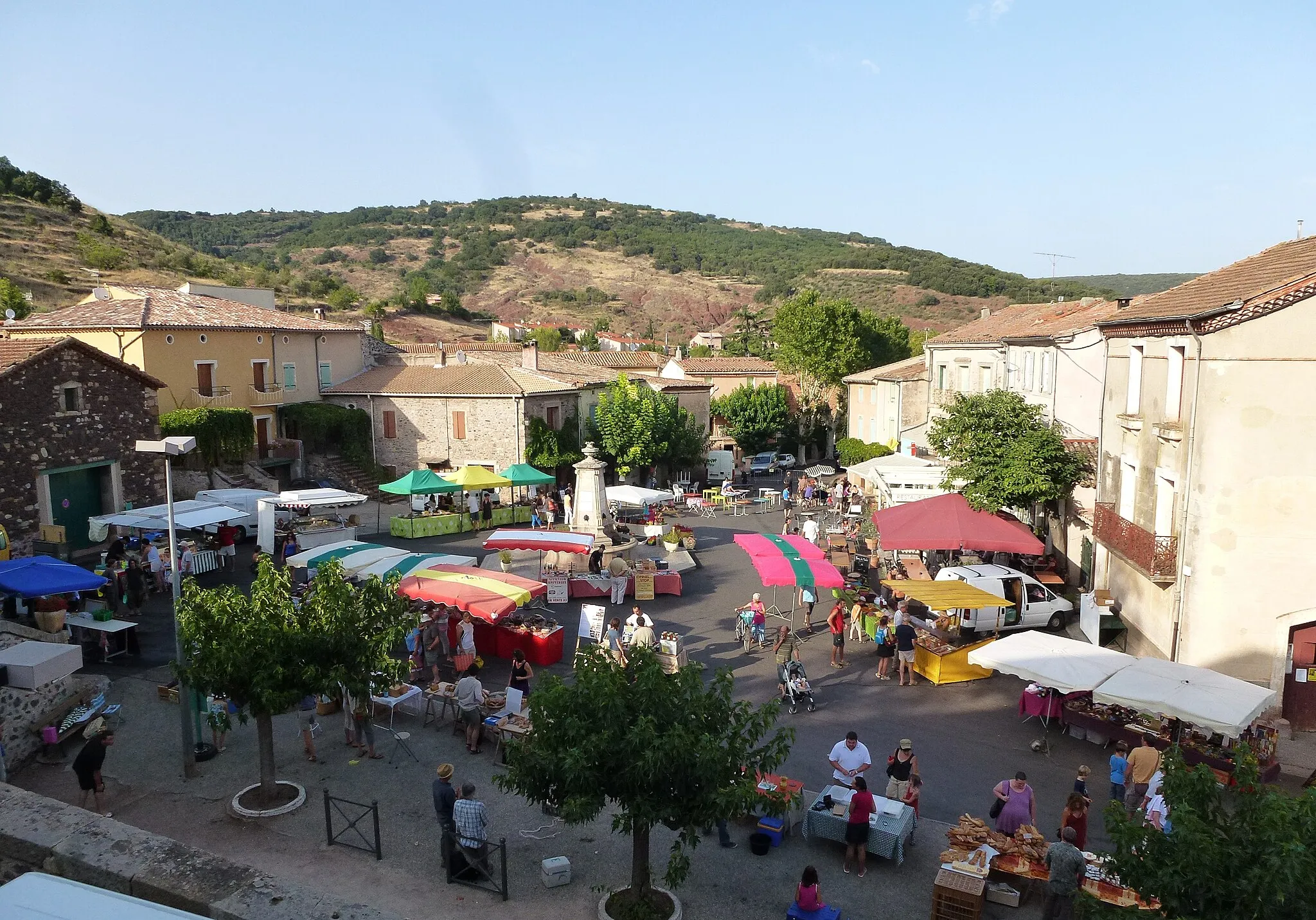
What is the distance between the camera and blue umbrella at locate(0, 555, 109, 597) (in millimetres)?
14977

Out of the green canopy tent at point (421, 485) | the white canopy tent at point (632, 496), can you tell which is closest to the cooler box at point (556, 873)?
the white canopy tent at point (632, 496)

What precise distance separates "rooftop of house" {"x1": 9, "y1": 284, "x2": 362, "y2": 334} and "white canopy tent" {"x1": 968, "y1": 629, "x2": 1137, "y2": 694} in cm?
2899

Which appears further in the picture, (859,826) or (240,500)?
(240,500)

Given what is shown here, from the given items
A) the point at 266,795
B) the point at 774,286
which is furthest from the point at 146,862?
the point at 774,286

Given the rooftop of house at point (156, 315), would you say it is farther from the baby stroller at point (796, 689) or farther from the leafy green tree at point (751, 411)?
the baby stroller at point (796, 689)

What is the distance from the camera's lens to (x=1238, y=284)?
50.0 ft

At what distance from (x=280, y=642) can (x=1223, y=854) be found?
361 inches

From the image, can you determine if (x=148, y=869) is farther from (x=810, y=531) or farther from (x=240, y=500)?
(x=810, y=531)

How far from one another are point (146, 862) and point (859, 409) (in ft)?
154

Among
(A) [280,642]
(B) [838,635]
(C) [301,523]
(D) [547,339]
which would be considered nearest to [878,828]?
Answer: (A) [280,642]

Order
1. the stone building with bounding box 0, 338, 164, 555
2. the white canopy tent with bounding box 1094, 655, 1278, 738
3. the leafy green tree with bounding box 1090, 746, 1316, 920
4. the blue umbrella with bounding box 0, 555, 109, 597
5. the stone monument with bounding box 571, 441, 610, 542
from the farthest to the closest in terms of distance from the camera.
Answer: the stone monument with bounding box 571, 441, 610, 542 → the stone building with bounding box 0, 338, 164, 555 → the blue umbrella with bounding box 0, 555, 109, 597 → the white canopy tent with bounding box 1094, 655, 1278, 738 → the leafy green tree with bounding box 1090, 746, 1316, 920

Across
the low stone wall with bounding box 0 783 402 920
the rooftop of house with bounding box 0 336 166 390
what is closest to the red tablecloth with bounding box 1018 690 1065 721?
the low stone wall with bounding box 0 783 402 920

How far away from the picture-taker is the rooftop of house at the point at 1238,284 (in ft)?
45.2

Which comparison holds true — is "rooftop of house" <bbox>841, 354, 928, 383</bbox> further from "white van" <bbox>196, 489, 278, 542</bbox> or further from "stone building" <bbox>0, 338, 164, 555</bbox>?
"stone building" <bbox>0, 338, 164, 555</bbox>
